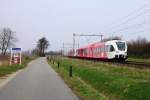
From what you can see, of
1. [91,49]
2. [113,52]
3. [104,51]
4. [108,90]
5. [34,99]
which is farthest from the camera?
[91,49]

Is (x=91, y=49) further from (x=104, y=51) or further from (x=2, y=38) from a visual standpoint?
(x=2, y=38)

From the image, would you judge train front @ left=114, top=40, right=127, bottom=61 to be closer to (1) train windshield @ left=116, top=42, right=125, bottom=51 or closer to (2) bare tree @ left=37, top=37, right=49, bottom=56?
(1) train windshield @ left=116, top=42, right=125, bottom=51

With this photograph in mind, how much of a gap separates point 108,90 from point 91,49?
4705 centimetres

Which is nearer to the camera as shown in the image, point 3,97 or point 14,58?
point 3,97

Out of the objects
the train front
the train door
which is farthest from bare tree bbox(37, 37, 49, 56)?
the train front

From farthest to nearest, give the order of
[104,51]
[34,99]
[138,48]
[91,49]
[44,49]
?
[44,49] → [138,48] → [91,49] → [104,51] → [34,99]

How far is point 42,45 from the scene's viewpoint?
184500 millimetres

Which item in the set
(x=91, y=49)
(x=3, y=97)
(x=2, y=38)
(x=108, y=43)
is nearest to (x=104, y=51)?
(x=108, y=43)

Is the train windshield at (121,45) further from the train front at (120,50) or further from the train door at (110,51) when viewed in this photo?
the train door at (110,51)

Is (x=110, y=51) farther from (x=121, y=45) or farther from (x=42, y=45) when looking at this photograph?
(x=42, y=45)

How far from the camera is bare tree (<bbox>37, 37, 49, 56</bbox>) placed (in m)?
183

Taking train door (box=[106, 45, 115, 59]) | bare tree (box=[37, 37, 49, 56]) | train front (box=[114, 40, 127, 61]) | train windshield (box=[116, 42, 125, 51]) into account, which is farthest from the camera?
bare tree (box=[37, 37, 49, 56])

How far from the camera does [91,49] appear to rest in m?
63.9

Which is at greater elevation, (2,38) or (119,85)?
(2,38)
